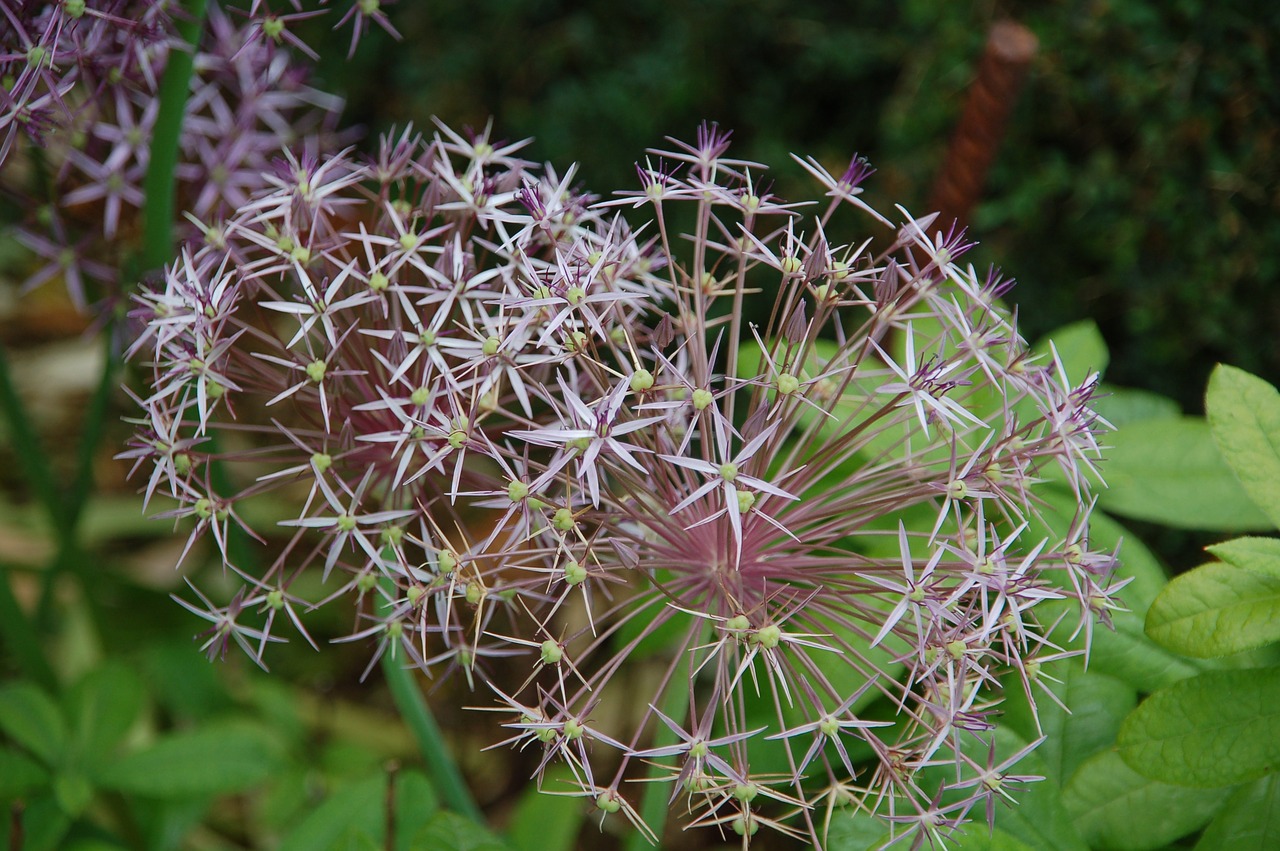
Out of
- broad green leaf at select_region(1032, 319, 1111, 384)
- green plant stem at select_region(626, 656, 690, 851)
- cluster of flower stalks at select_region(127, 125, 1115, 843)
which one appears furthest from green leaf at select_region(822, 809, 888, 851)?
broad green leaf at select_region(1032, 319, 1111, 384)

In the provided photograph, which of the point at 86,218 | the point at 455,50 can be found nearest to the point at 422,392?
the point at 86,218

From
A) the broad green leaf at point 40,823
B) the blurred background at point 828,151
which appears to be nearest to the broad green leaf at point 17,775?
the broad green leaf at point 40,823

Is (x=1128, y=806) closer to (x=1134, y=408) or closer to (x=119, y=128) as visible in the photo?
(x=1134, y=408)

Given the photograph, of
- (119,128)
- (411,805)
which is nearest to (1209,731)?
(411,805)

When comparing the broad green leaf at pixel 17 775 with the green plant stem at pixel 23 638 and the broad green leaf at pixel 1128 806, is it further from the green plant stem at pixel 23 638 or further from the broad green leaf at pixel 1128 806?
the broad green leaf at pixel 1128 806

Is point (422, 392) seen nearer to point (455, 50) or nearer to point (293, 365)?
point (293, 365)
